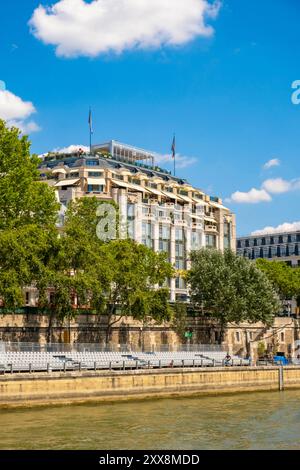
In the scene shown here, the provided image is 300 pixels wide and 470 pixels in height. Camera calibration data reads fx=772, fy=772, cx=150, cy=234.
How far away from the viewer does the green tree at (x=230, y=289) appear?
90.4 metres

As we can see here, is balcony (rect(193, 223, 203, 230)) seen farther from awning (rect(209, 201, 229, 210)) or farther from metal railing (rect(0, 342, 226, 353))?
metal railing (rect(0, 342, 226, 353))

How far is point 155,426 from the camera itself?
147 feet

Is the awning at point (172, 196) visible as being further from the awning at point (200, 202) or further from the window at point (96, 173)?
the window at point (96, 173)

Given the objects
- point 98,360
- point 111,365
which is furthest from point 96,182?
point 111,365

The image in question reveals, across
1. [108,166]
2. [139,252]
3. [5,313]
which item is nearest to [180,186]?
[108,166]

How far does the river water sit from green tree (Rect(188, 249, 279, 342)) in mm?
30444

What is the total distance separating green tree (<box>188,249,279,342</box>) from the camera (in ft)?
297

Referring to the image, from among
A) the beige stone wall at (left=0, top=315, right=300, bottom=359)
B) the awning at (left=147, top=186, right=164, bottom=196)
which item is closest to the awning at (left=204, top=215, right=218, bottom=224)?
the awning at (left=147, top=186, right=164, bottom=196)

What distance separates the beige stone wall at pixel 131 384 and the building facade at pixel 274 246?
296ft

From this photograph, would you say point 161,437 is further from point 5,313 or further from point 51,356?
point 5,313

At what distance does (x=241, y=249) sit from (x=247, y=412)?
12799cm

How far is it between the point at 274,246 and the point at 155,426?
13060 centimetres

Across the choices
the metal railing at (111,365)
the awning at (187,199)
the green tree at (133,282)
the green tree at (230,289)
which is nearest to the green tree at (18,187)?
the green tree at (133,282)

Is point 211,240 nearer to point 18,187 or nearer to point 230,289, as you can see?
point 230,289
